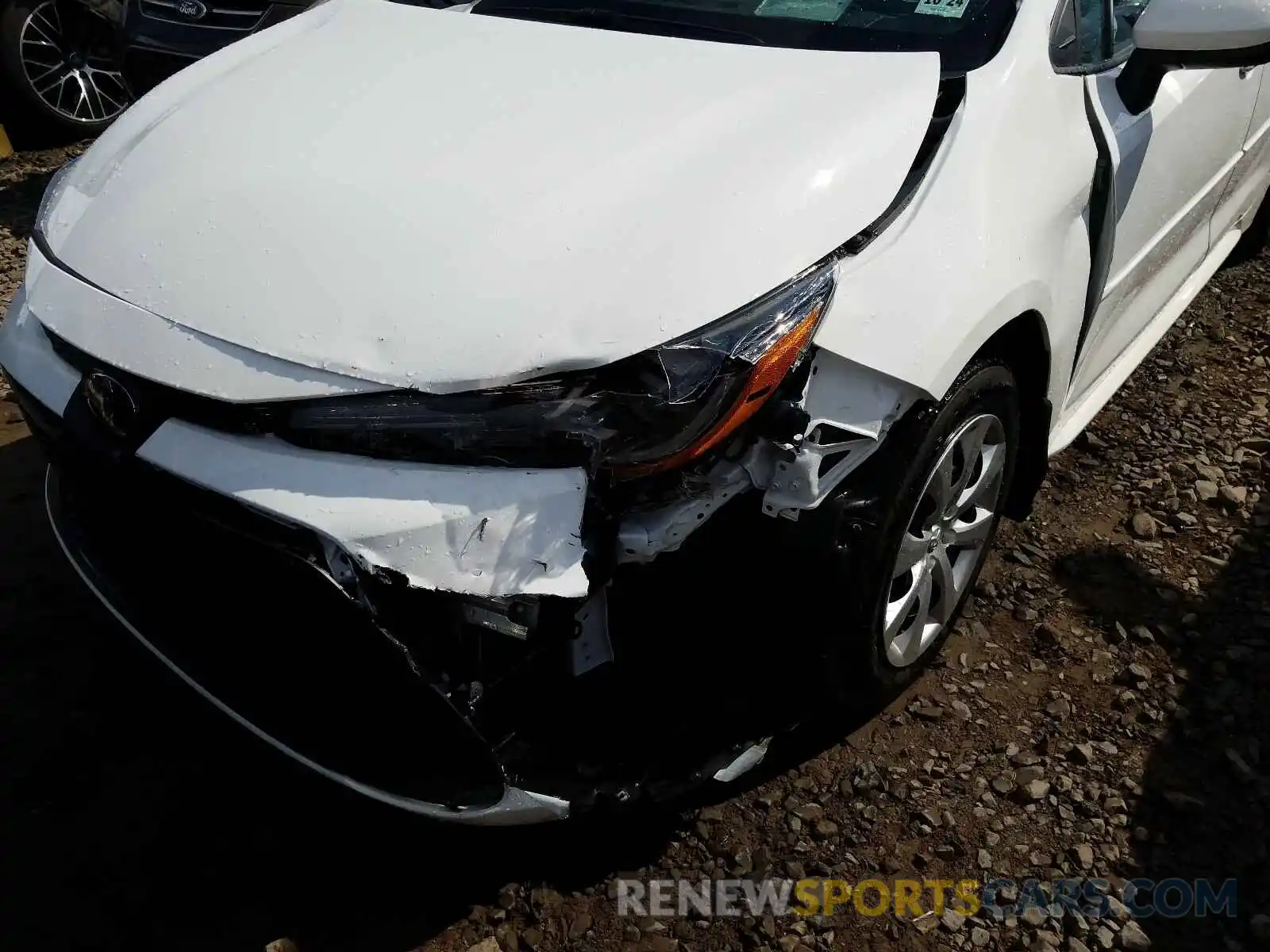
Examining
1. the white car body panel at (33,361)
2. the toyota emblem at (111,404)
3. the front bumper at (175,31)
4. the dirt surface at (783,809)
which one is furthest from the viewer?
the front bumper at (175,31)

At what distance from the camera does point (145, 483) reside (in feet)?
5.28

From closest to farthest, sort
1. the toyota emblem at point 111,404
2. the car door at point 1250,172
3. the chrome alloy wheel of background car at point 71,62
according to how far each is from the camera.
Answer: the toyota emblem at point 111,404, the car door at point 1250,172, the chrome alloy wheel of background car at point 71,62

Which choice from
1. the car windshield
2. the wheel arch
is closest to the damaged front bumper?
the wheel arch

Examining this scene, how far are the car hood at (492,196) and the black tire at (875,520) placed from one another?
1.22 ft

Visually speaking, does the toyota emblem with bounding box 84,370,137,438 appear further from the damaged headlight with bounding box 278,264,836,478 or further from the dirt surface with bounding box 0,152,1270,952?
the dirt surface with bounding box 0,152,1270,952

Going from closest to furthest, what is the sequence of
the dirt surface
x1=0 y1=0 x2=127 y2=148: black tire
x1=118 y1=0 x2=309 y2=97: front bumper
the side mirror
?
the dirt surface < the side mirror < x1=118 y1=0 x2=309 y2=97: front bumper < x1=0 y1=0 x2=127 y2=148: black tire

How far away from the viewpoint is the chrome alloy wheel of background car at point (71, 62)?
5.12 meters

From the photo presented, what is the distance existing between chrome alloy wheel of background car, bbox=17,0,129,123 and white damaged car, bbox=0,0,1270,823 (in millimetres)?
3727

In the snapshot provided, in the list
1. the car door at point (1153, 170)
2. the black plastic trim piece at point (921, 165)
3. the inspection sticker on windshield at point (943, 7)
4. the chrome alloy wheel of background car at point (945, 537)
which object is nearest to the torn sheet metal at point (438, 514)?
the black plastic trim piece at point (921, 165)

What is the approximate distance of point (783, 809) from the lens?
212 centimetres

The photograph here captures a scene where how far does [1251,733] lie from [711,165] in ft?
5.56

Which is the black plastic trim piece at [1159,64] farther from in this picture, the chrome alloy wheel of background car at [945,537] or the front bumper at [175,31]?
the front bumper at [175,31]

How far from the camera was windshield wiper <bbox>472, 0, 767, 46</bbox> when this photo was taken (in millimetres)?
2166

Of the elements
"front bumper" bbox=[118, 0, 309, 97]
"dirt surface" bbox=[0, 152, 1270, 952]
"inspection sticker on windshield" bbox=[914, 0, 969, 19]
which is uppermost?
"inspection sticker on windshield" bbox=[914, 0, 969, 19]
